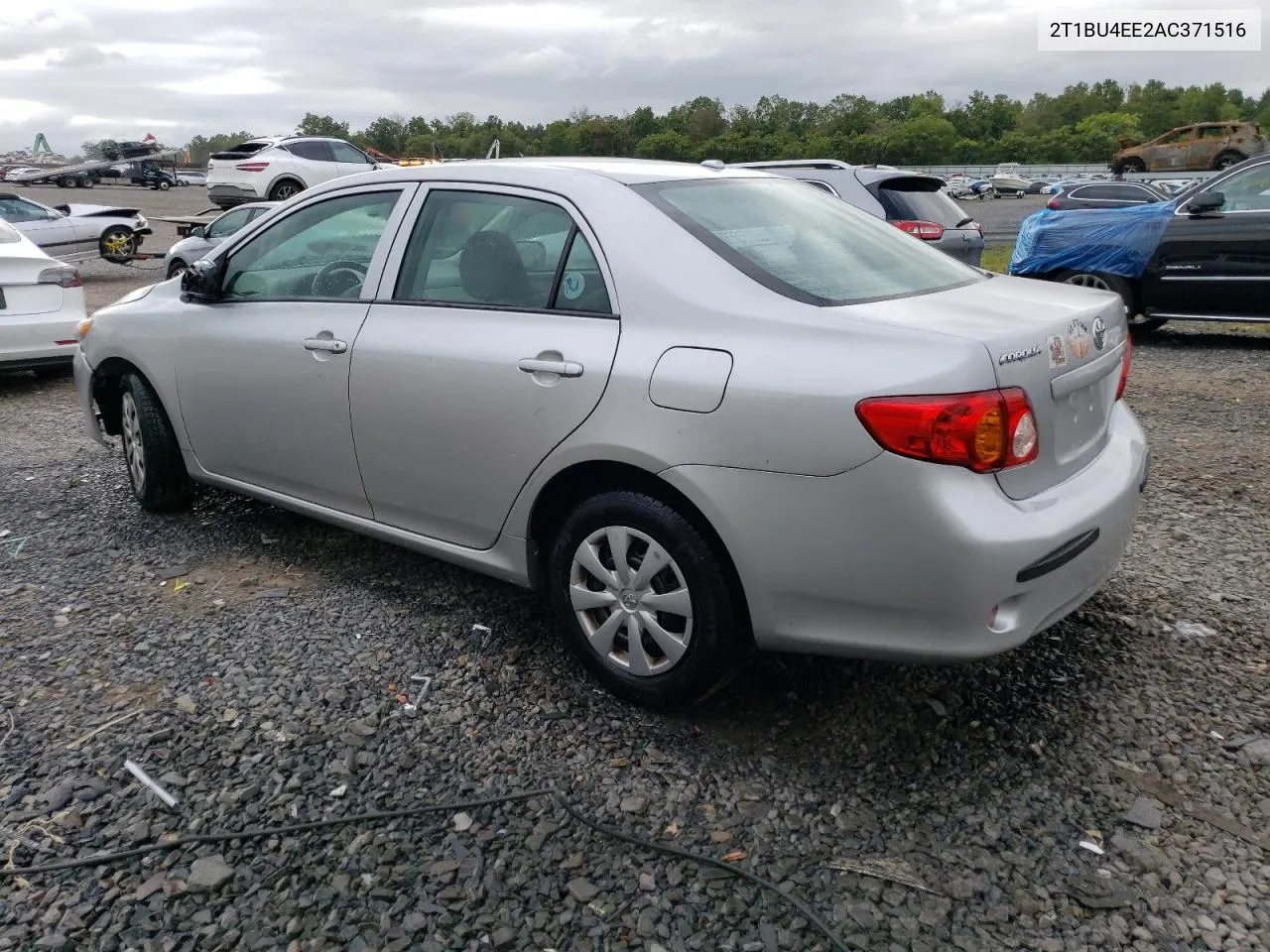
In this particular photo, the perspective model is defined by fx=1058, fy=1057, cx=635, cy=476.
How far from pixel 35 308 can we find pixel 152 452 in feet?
13.5

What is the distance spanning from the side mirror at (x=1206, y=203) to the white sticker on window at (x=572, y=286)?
25.6 ft

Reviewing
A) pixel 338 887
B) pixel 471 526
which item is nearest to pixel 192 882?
pixel 338 887

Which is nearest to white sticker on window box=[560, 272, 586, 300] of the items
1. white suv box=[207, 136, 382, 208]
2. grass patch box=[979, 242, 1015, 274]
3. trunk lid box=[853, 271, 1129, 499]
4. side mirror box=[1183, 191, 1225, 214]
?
trunk lid box=[853, 271, 1129, 499]

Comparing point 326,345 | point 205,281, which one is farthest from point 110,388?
point 326,345

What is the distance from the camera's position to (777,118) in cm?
9919

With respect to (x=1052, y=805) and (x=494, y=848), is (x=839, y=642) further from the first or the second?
(x=494, y=848)

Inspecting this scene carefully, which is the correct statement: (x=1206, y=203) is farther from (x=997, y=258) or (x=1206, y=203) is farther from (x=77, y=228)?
(x=77, y=228)

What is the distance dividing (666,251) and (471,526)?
Result: 111 cm

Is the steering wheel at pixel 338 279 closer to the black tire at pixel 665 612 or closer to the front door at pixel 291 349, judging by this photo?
the front door at pixel 291 349

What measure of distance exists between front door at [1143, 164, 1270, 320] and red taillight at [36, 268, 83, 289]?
8945 millimetres

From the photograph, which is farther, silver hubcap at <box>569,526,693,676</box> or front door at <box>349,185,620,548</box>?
front door at <box>349,185,620,548</box>

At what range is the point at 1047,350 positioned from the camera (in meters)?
2.75

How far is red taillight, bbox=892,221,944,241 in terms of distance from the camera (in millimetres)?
9422

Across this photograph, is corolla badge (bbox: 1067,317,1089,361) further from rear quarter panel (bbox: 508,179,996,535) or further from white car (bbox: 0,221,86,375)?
white car (bbox: 0,221,86,375)
